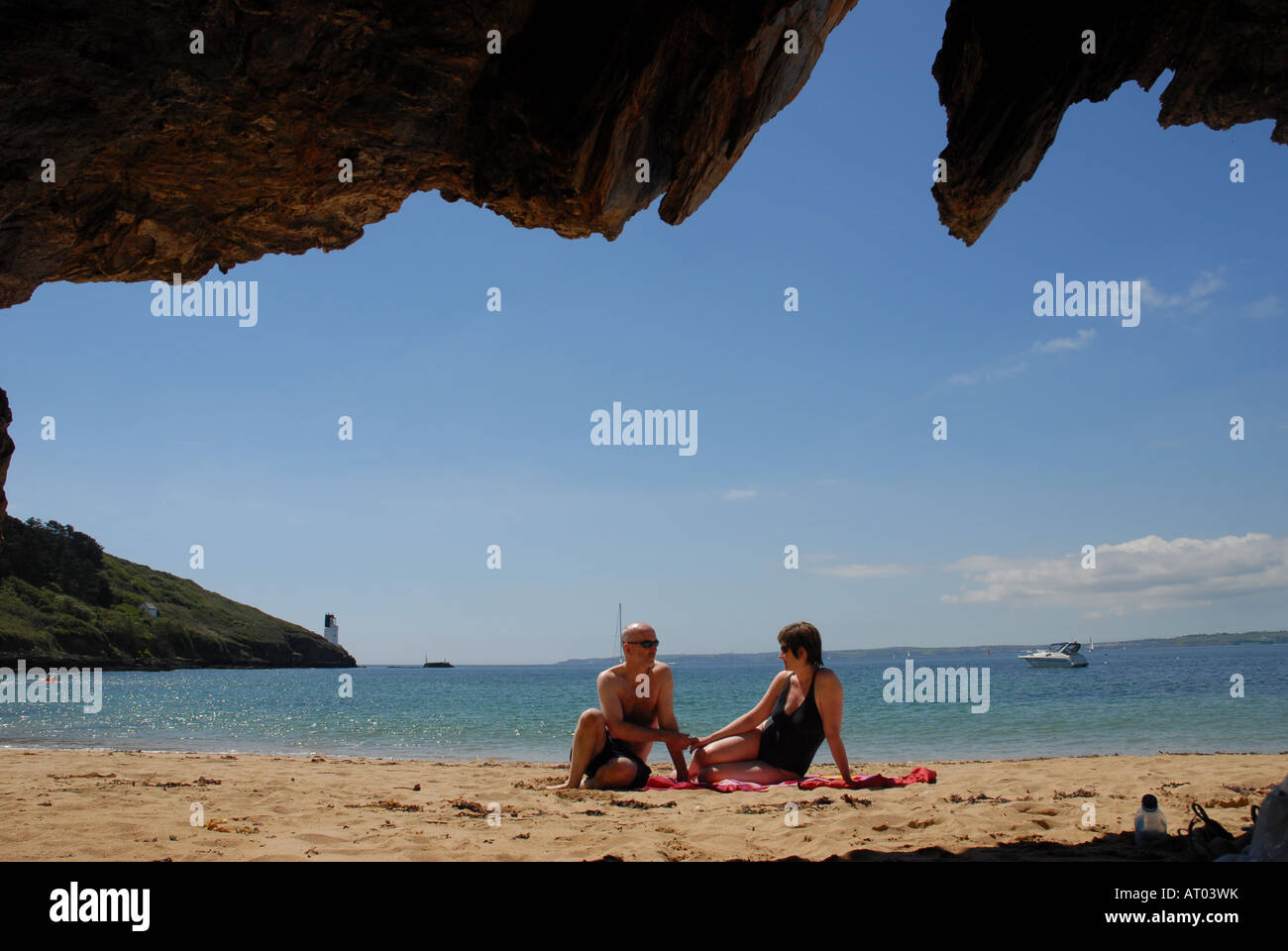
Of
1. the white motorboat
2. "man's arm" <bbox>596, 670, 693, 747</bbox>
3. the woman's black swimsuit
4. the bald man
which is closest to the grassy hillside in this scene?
the bald man

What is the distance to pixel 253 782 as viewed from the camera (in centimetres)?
747

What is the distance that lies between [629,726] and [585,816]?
51.1 inches

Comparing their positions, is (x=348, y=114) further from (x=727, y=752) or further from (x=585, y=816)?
(x=727, y=752)

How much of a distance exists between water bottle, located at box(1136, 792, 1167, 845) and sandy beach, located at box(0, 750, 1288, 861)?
0.44 ft

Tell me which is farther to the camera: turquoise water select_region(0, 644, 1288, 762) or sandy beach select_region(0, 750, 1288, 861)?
turquoise water select_region(0, 644, 1288, 762)


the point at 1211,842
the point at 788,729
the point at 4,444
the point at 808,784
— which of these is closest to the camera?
the point at 1211,842


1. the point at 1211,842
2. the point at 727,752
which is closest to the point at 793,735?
the point at 727,752

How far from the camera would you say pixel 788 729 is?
680 centimetres

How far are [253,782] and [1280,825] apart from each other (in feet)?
26.3

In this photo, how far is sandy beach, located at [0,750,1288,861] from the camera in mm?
4371

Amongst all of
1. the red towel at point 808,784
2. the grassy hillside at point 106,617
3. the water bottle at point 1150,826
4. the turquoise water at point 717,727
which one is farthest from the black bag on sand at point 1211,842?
the grassy hillside at point 106,617

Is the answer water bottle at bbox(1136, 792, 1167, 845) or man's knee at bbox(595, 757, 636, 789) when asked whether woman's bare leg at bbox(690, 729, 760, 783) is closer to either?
man's knee at bbox(595, 757, 636, 789)
